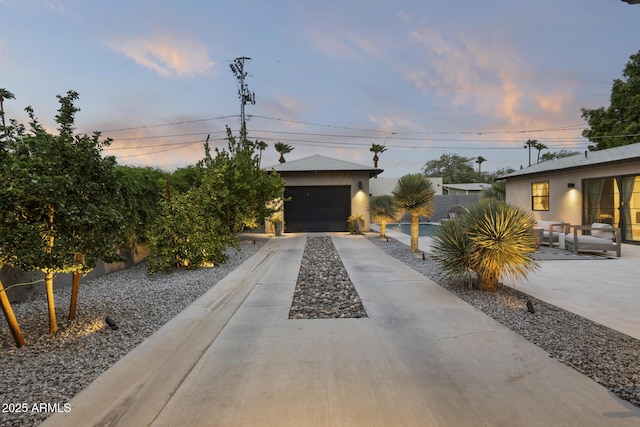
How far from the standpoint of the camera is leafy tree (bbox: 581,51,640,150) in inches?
791

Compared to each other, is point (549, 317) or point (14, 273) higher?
point (14, 273)

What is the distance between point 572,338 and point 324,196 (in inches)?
547

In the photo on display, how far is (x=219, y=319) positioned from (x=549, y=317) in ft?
14.0

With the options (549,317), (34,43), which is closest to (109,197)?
(549,317)

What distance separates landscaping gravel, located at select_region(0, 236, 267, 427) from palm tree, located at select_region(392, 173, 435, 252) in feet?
19.6

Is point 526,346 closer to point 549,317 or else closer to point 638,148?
point 549,317

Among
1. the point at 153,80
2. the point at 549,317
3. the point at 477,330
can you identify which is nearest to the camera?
the point at 477,330

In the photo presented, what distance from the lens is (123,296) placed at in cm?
503

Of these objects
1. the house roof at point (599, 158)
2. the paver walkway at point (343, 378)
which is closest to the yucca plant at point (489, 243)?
the paver walkway at point (343, 378)

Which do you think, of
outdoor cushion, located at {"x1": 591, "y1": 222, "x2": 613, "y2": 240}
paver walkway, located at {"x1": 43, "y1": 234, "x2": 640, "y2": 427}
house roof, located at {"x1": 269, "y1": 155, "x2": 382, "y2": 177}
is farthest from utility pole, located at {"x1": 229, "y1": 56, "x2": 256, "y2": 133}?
paver walkway, located at {"x1": 43, "y1": 234, "x2": 640, "y2": 427}

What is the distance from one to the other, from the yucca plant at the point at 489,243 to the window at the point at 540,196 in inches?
467

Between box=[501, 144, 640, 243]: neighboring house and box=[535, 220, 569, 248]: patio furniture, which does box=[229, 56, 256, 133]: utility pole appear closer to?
box=[501, 144, 640, 243]: neighboring house

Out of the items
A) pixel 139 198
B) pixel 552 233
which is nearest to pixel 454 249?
pixel 139 198

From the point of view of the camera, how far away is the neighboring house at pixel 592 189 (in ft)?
35.0
